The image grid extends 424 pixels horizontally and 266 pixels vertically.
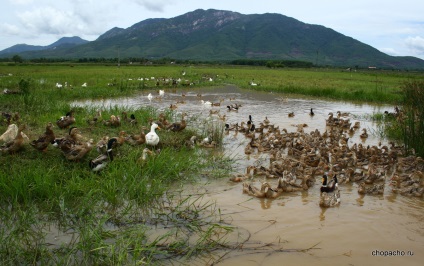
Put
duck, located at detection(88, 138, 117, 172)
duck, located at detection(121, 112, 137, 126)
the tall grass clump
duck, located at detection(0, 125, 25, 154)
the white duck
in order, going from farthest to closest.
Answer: duck, located at detection(121, 112, 137, 126), the tall grass clump, the white duck, duck, located at detection(0, 125, 25, 154), duck, located at detection(88, 138, 117, 172)

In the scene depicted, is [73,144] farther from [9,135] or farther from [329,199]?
[329,199]

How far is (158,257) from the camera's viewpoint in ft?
17.6

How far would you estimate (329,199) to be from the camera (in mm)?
7711

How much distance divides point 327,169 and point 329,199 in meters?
2.89

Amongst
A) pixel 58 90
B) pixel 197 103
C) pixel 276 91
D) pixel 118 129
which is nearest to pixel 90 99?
pixel 58 90

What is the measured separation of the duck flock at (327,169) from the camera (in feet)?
27.5

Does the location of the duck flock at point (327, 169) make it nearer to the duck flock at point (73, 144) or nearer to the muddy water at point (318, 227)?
the muddy water at point (318, 227)

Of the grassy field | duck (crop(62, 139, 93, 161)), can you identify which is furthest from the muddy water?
duck (crop(62, 139, 93, 161))

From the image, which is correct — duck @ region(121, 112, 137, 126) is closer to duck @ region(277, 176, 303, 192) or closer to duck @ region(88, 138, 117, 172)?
duck @ region(88, 138, 117, 172)

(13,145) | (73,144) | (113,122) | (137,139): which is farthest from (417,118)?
(13,145)

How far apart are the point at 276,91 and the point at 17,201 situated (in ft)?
93.0

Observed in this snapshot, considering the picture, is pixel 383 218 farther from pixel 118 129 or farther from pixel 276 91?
pixel 276 91

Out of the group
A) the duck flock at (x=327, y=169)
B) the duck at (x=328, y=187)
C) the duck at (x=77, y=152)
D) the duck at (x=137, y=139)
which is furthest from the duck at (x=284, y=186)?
the duck at (x=77, y=152)

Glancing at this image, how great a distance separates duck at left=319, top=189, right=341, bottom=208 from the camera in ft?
25.0
